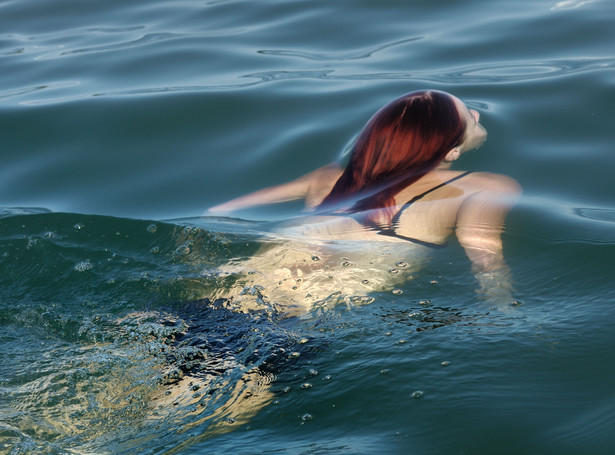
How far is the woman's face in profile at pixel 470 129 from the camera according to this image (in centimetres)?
428

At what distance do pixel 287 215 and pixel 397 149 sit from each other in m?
1.06

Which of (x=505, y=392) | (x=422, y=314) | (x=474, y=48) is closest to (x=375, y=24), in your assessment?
(x=474, y=48)

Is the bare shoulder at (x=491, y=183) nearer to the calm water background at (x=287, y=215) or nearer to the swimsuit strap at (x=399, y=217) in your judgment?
the swimsuit strap at (x=399, y=217)

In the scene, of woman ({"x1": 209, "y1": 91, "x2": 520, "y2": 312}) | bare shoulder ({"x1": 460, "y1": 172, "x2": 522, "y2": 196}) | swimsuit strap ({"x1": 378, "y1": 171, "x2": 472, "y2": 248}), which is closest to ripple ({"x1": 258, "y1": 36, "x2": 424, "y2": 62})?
woman ({"x1": 209, "y1": 91, "x2": 520, "y2": 312})

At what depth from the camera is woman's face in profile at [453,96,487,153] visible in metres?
4.28

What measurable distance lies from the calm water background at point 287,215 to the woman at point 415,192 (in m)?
0.22

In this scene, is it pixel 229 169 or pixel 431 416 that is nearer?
pixel 431 416

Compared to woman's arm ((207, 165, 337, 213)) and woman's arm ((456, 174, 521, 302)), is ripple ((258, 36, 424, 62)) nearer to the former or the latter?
woman's arm ((207, 165, 337, 213))

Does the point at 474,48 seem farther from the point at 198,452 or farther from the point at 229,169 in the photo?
the point at 198,452

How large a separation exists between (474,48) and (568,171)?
2.96 m

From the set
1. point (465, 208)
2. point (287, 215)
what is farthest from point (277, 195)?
point (465, 208)

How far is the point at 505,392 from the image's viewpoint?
2.68m

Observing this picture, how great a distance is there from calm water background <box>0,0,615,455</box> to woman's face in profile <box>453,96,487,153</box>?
36 centimetres

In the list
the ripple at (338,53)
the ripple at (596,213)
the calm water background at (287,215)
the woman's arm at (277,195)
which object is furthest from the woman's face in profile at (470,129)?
the ripple at (338,53)
